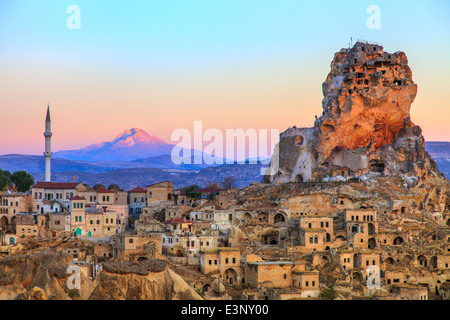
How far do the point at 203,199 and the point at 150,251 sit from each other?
55.8ft

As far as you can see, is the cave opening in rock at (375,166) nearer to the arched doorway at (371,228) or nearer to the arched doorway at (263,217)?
the arched doorway at (371,228)

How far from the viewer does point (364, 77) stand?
297ft

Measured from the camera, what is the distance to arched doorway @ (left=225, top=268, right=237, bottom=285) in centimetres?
6794

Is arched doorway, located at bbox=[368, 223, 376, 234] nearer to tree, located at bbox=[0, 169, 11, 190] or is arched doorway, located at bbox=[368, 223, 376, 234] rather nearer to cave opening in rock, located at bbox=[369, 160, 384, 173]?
cave opening in rock, located at bbox=[369, 160, 384, 173]

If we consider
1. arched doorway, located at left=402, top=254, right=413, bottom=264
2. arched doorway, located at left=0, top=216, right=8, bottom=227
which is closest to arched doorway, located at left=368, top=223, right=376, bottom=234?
arched doorway, located at left=402, top=254, right=413, bottom=264

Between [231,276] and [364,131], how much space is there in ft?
95.5

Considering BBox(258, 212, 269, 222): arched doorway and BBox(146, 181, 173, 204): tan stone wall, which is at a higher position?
BBox(146, 181, 173, 204): tan stone wall

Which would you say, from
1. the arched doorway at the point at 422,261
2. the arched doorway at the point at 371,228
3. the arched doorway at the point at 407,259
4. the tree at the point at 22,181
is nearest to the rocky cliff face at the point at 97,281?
the arched doorway at the point at 371,228

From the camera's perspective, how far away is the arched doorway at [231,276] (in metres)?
67.9

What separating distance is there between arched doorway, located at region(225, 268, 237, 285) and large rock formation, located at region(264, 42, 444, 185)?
2184 centimetres

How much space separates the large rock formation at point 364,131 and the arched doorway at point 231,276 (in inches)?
860

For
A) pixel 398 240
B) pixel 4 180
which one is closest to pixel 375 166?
pixel 398 240
